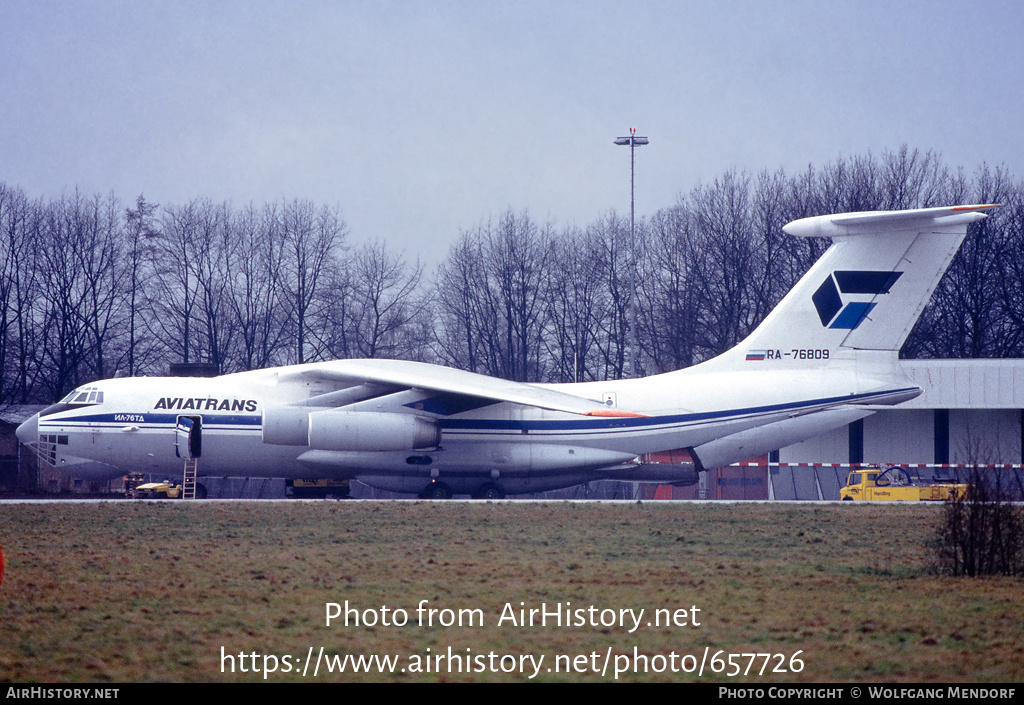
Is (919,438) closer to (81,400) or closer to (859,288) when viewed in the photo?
(859,288)

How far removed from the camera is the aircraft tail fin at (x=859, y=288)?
698 inches

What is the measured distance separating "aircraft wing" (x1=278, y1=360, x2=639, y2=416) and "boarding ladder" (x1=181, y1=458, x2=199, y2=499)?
7.29ft

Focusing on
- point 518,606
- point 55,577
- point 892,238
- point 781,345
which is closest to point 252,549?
point 55,577

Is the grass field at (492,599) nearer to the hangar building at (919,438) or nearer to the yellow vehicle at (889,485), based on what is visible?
the yellow vehicle at (889,485)

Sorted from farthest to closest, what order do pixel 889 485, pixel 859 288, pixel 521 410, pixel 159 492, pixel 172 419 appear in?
pixel 889 485 → pixel 159 492 → pixel 521 410 → pixel 172 419 → pixel 859 288

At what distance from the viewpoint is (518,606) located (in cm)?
831

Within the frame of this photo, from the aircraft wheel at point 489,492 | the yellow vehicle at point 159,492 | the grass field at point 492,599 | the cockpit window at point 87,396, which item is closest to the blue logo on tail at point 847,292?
the grass field at point 492,599

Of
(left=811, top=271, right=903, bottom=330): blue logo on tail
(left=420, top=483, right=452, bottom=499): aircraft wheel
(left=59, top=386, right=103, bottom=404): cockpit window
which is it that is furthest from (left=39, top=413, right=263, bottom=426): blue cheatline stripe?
(left=811, top=271, right=903, bottom=330): blue logo on tail

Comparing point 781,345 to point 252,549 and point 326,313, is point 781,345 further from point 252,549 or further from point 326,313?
point 326,313

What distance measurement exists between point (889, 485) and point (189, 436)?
47.1 ft

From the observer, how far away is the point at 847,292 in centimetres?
1845

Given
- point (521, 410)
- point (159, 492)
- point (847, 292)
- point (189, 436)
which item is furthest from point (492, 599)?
point (159, 492)

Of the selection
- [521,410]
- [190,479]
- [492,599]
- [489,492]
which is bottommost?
[492,599]

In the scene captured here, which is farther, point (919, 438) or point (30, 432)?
point (919, 438)
